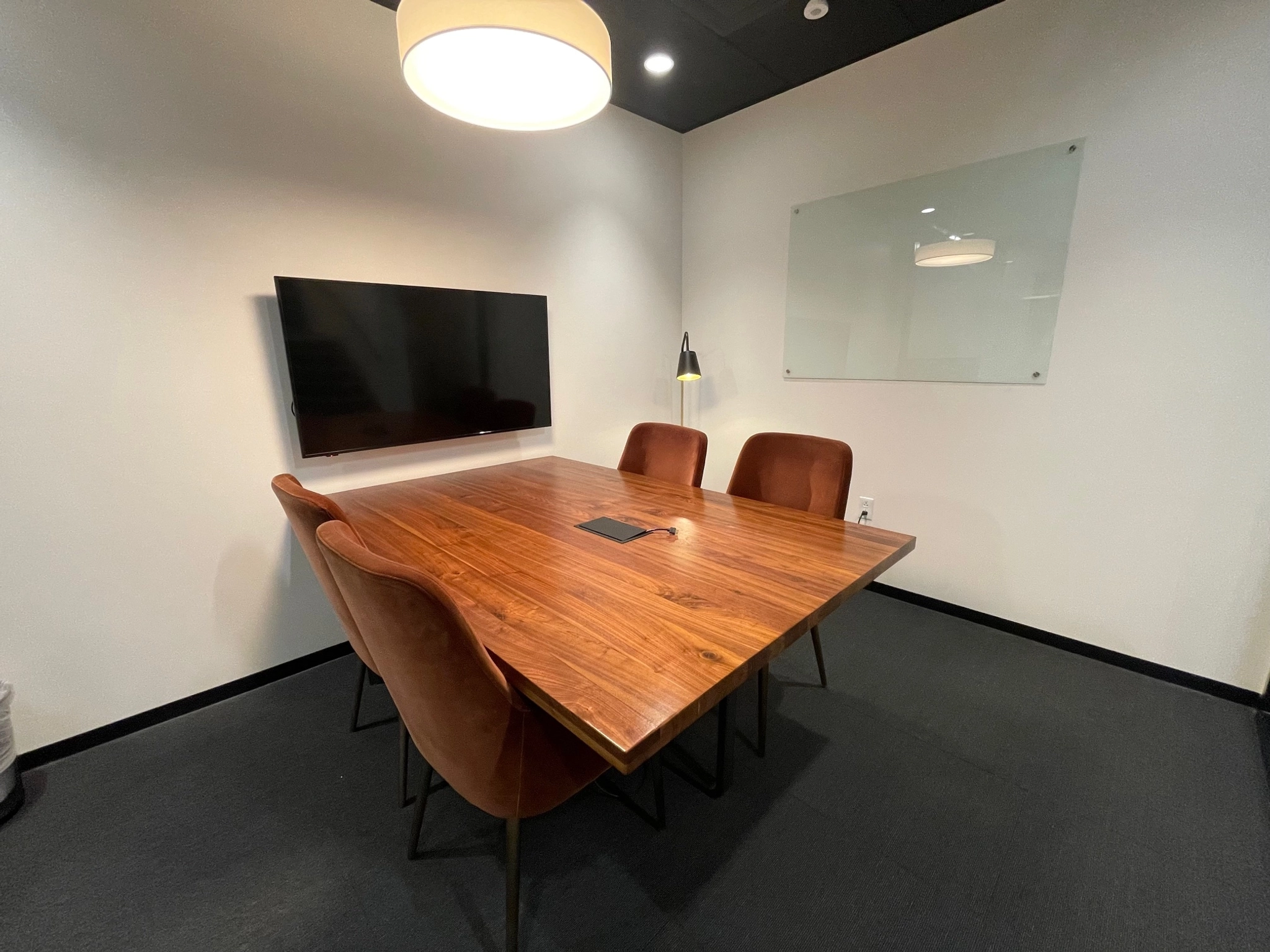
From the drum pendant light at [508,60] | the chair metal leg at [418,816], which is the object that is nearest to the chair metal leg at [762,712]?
the chair metal leg at [418,816]

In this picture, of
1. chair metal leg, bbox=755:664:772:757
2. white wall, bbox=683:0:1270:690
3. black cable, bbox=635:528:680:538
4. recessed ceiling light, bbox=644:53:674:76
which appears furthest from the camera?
recessed ceiling light, bbox=644:53:674:76

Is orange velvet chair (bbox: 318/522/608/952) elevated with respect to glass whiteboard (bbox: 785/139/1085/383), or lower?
lower

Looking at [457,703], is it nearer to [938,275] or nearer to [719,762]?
[719,762]

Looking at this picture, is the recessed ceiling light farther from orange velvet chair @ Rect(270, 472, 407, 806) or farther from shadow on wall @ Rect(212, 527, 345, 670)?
shadow on wall @ Rect(212, 527, 345, 670)

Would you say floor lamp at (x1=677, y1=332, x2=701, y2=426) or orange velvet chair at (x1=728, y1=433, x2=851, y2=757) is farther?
floor lamp at (x1=677, y1=332, x2=701, y2=426)

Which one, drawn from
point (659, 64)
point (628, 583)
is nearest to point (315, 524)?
point (628, 583)

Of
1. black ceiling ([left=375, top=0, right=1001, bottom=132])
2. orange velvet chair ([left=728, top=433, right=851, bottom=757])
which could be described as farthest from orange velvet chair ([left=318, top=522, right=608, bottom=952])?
black ceiling ([left=375, top=0, right=1001, bottom=132])

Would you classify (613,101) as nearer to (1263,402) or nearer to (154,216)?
(154,216)

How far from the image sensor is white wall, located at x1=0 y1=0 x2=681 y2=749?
1503 millimetres

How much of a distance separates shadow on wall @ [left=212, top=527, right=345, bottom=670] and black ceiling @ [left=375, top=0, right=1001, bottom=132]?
2287 millimetres

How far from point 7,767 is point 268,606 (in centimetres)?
74

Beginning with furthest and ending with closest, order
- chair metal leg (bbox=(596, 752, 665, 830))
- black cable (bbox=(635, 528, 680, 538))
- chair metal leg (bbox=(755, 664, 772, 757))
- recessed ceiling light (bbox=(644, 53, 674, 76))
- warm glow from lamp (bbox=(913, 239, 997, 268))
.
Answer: recessed ceiling light (bbox=(644, 53, 674, 76))
warm glow from lamp (bbox=(913, 239, 997, 268))
chair metal leg (bbox=(755, 664, 772, 757))
black cable (bbox=(635, 528, 680, 538))
chair metal leg (bbox=(596, 752, 665, 830))

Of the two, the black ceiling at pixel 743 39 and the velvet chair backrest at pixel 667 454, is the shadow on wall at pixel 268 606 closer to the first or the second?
the velvet chair backrest at pixel 667 454

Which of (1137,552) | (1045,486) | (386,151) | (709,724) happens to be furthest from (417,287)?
(1137,552)
